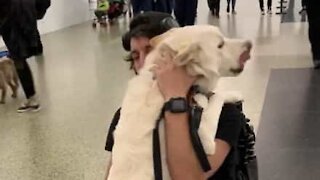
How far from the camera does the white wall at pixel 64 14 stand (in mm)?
12494

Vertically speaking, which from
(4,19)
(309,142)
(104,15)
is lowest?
(104,15)

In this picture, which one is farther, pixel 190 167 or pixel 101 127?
pixel 101 127

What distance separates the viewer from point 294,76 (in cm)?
600

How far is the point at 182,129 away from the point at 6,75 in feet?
15.2

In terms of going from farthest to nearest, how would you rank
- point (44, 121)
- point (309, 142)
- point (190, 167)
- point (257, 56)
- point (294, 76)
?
1. point (257, 56)
2. point (294, 76)
3. point (44, 121)
4. point (309, 142)
5. point (190, 167)

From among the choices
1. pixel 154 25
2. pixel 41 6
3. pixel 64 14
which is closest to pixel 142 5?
pixel 41 6

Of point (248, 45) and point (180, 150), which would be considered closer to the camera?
point (180, 150)

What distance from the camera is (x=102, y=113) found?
5.07 m

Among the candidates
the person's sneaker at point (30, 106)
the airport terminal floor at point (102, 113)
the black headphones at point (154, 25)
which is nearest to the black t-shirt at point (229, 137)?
the black headphones at point (154, 25)

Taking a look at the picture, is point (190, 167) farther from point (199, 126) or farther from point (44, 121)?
point (44, 121)

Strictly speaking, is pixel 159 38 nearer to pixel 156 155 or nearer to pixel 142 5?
pixel 156 155

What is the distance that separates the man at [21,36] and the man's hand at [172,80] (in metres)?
4.06

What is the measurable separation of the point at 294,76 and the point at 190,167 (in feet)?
15.7

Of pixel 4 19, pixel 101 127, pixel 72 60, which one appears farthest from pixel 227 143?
pixel 72 60
